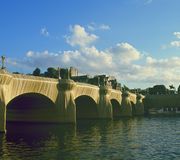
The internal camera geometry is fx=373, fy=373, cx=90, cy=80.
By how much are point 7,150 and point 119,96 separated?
90.8 meters

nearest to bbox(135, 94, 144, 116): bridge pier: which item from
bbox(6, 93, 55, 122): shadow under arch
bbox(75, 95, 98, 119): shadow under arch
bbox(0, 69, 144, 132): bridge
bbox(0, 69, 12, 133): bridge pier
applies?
bbox(0, 69, 144, 132): bridge

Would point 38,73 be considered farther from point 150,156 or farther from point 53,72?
point 150,156

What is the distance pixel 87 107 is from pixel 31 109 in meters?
25.3

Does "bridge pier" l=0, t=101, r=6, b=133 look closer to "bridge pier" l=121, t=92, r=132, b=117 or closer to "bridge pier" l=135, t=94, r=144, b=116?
"bridge pier" l=121, t=92, r=132, b=117

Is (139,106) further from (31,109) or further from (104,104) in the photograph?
(31,109)

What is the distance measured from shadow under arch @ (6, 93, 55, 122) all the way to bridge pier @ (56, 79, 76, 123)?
194cm

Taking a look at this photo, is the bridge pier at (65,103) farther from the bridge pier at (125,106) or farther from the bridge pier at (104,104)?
the bridge pier at (125,106)

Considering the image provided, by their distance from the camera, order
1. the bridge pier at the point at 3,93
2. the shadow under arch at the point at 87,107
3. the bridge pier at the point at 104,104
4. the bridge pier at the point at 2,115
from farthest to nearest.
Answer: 1. the bridge pier at the point at 104,104
2. the shadow under arch at the point at 87,107
3. the bridge pier at the point at 3,93
4. the bridge pier at the point at 2,115

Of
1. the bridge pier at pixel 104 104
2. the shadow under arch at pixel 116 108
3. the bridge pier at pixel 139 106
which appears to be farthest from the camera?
the bridge pier at pixel 139 106

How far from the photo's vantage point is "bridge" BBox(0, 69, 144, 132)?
60531mm

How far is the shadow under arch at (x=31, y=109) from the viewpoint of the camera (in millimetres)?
80250

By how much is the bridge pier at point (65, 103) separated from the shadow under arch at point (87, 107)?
891 inches

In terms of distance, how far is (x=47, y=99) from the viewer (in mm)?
77938

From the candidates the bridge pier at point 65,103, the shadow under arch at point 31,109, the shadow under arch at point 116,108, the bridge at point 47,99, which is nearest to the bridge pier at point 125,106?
the shadow under arch at point 116,108
